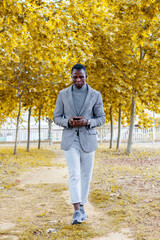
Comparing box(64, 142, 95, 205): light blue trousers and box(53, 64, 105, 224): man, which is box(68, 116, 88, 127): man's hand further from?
box(64, 142, 95, 205): light blue trousers

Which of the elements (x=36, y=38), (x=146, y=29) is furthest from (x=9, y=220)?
(x=36, y=38)

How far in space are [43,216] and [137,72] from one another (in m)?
11.1

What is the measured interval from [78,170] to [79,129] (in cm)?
56

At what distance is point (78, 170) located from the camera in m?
4.57

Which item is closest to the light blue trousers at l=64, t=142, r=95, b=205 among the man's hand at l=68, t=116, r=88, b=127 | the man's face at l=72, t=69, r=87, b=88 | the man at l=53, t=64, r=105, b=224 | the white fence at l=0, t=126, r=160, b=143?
the man at l=53, t=64, r=105, b=224

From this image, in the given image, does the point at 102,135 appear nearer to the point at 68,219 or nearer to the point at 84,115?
the point at 68,219

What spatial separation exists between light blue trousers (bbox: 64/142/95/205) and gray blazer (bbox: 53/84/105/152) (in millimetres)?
97

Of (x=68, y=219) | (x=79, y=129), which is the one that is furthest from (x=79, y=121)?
(x=68, y=219)

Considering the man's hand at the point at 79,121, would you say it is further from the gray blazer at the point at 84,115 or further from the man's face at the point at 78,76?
the man's face at the point at 78,76

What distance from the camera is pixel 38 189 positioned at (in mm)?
7578

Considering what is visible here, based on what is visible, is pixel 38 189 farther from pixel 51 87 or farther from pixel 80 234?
pixel 51 87

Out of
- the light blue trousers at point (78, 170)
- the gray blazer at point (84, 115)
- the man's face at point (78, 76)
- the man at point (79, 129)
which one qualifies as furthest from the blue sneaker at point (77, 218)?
the man's face at point (78, 76)

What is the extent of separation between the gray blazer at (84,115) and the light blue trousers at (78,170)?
97 millimetres

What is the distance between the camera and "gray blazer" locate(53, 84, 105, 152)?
4.61 metres
